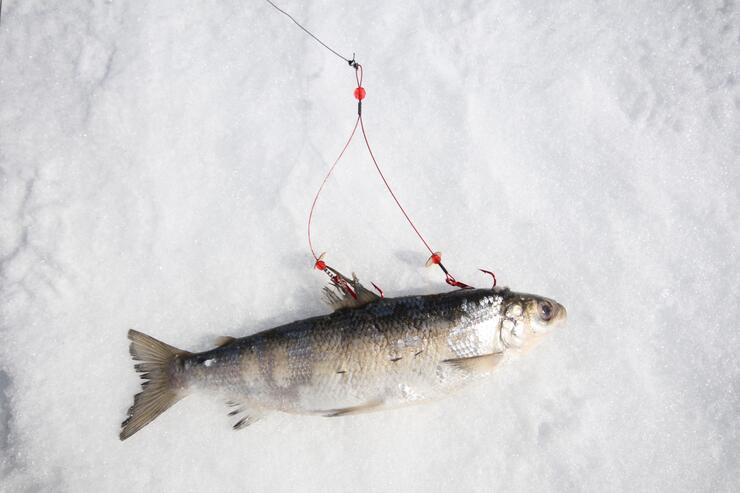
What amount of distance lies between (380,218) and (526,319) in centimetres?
108

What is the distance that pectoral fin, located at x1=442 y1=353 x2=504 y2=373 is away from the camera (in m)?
2.62

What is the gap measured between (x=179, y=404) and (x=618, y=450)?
2.64m

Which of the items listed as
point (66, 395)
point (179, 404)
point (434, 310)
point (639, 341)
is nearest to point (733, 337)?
point (639, 341)

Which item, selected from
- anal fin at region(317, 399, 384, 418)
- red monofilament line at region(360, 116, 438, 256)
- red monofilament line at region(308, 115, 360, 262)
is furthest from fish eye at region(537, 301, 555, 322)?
red monofilament line at region(308, 115, 360, 262)

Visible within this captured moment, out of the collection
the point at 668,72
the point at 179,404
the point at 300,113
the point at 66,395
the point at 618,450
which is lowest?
the point at 618,450

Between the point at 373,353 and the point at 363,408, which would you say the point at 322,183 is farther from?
the point at 363,408

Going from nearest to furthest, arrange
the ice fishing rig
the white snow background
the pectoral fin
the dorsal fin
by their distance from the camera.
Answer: the pectoral fin → the dorsal fin → the ice fishing rig → the white snow background

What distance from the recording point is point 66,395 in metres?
3.08

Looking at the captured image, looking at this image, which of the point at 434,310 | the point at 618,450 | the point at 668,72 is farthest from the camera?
the point at 668,72

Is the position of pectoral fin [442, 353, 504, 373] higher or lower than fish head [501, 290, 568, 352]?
lower

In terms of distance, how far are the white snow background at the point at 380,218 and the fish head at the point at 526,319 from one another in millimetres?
370

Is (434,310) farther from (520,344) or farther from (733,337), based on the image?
(733,337)

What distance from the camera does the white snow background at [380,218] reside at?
3.01 m

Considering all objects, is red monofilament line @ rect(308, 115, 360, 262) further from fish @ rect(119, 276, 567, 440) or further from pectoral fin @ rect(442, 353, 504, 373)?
pectoral fin @ rect(442, 353, 504, 373)
